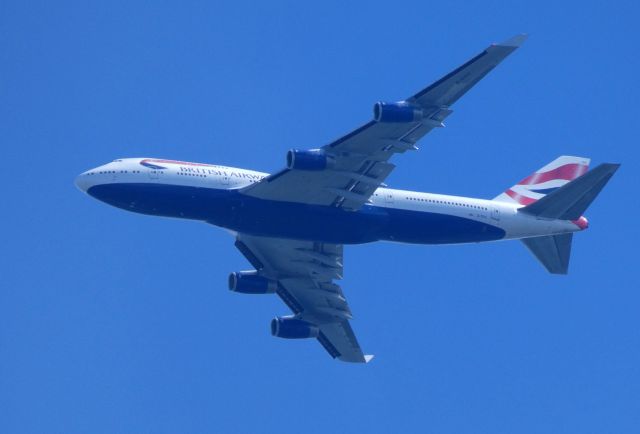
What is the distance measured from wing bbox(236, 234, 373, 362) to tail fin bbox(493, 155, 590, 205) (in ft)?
43.6

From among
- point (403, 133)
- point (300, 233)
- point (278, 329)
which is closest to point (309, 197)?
point (300, 233)

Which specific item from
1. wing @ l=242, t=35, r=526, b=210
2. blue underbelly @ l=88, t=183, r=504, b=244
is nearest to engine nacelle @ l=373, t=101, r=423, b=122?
wing @ l=242, t=35, r=526, b=210

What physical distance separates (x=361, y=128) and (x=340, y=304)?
61.5 ft

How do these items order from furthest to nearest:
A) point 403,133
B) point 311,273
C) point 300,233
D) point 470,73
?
point 311,273 → point 300,233 → point 403,133 → point 470,73

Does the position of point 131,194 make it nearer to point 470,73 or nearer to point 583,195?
point 470,73

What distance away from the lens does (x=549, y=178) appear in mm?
91562

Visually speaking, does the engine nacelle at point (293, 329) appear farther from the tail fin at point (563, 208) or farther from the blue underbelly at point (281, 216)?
the tail fin at point (563, 208)

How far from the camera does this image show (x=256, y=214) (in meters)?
79.4

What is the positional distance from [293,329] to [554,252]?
19.1 m

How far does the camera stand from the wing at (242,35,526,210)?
236 feet

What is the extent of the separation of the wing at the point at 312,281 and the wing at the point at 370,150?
7178mm

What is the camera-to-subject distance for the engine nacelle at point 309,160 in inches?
3007

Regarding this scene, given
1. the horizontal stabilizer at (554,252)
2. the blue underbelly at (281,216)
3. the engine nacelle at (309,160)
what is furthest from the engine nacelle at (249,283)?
the horizontal stabilizer at (554,252)

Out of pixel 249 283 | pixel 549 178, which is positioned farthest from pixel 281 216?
pixel 549 178
